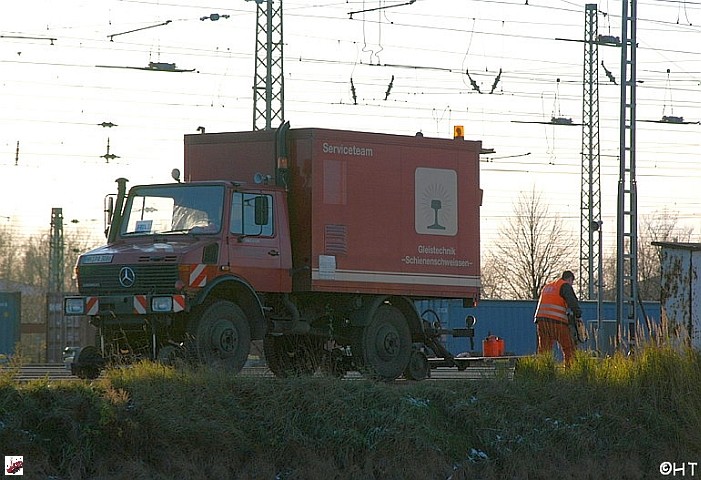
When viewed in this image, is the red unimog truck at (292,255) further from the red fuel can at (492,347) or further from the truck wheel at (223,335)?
the red fuel can at (492,347)

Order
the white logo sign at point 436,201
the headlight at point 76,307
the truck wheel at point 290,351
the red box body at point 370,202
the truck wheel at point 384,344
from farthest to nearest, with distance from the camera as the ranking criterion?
1. the white logo sign at point 436,201
2. the truck wheel at point 290,351
3. the truck wheel at point 384,344
4. the red box body at point 370,202
5. the headlight at point 76,307

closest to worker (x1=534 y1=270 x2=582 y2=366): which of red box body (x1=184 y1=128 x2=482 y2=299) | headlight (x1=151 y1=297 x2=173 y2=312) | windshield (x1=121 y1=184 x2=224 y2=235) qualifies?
red box body (x1=184 y1=128 x2=482 y2=299)

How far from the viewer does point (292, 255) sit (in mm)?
18281

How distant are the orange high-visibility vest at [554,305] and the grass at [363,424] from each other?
92.9 inches

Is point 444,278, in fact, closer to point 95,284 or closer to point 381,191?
point 381,191

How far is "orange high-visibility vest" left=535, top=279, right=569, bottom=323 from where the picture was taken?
19078 mm

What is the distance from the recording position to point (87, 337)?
132 feet

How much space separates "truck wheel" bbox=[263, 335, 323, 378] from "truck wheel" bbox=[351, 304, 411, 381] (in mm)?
664

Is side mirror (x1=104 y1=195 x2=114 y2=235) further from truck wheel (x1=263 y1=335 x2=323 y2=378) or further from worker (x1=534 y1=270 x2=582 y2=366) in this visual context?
worker (x1=534 y1=270 x2=582 y2=366)

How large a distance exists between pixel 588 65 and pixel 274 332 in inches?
1100

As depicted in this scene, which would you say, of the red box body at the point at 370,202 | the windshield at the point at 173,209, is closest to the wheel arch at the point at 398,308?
the red box body at the point at 370,202

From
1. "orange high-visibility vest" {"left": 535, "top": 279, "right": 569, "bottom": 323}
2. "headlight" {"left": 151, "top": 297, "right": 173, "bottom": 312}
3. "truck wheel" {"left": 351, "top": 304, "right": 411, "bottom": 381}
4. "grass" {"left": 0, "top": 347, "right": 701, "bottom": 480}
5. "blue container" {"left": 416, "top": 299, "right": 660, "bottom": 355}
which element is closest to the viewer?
"grass" {"left": 0, "top": 347, "right": 701, "bottom": 480}

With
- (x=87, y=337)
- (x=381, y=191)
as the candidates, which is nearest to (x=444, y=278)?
(x=381, y=191)

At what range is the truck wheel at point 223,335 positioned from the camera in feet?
54.8
